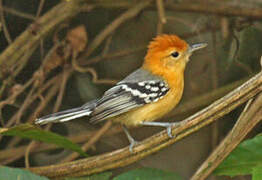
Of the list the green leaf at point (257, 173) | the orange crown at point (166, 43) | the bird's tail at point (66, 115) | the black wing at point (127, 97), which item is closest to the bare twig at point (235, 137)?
the green leaf at point (257, 173)

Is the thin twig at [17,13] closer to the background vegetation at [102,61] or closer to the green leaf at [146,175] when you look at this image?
the background vegetation at [102,61]

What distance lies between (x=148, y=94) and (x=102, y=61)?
1036mm

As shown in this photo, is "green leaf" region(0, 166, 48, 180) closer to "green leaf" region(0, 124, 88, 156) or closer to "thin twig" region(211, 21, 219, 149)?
"green leaf" region(0, 124, 88, 156)

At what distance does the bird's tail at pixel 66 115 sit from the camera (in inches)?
113

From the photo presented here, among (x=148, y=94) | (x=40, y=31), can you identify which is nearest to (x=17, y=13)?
(x=40, y=31)

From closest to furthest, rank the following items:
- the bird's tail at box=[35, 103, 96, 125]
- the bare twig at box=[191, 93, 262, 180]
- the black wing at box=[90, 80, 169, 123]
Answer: the bare twig at box=[191, 93, 262, 180], the bird's tail at box=[35, 103, 96, 125], the black wing at box=[90, 80, 169, 123]

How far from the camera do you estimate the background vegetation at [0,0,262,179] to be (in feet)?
11.7

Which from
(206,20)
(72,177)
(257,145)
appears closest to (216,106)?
(257,145)

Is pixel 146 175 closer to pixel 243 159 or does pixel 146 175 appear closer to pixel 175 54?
pixel 243 159

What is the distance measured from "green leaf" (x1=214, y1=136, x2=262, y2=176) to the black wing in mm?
927

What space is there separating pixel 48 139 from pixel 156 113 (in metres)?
0.92

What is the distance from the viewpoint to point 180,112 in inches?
151

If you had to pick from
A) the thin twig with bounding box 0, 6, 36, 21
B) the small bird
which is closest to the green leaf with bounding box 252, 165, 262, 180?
the small bird

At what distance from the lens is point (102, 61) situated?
13.4 feet
